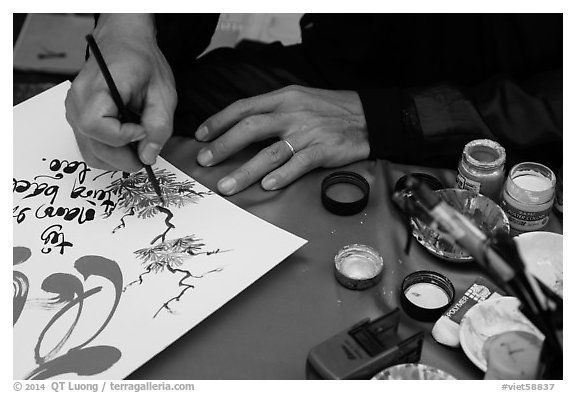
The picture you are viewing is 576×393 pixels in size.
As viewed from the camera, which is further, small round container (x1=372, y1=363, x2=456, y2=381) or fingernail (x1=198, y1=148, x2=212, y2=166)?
fingernail (x1=198, y1=148, x2=212, y2=166)

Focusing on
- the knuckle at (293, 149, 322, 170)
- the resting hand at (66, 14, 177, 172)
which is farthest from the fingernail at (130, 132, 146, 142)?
the knuckle at (293, 149, 322, 170)

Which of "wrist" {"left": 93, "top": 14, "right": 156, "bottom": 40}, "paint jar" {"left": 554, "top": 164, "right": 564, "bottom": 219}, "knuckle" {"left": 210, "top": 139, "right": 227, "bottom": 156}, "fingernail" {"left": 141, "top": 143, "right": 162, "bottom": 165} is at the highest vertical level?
"wrist" {"left": 93, "top": 14, "right": 156, "bottom": 40}

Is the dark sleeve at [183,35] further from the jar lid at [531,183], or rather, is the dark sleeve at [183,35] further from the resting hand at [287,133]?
the jar lid at [531,183]

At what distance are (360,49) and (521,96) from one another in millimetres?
279

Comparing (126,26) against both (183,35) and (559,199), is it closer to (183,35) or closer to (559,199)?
(183,35)

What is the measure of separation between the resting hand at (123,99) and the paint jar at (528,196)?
0.43m

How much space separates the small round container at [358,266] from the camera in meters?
0.73

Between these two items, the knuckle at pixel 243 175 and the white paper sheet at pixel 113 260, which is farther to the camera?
the knuckle at pixel 243 175

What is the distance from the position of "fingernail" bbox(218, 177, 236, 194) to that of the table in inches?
0.5

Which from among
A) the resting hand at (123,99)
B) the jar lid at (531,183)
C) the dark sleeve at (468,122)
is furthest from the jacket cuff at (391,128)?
the resting hand at (123,99)

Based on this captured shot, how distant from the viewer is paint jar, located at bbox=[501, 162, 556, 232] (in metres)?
0.76

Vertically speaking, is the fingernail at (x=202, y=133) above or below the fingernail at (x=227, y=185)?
above

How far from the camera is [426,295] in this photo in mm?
727

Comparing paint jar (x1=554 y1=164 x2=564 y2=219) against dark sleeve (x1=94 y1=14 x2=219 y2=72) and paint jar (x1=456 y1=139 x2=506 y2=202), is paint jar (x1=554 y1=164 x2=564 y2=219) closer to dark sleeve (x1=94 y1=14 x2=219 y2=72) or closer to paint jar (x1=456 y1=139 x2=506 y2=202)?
paint jar (x1=456 y1=139 x2=506 y2=202)
